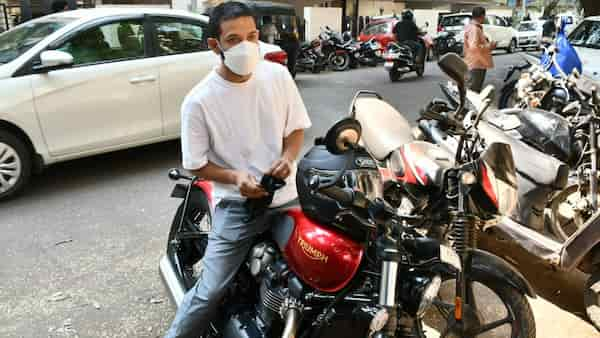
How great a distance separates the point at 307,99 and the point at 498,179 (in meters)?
8.16

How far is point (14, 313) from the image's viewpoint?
10.00 feet

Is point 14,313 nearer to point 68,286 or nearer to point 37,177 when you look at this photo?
point 68,286

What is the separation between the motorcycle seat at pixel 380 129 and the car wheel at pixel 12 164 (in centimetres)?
310

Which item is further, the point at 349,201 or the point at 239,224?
the point at 239,224

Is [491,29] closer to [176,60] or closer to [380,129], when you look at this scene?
[176,60]

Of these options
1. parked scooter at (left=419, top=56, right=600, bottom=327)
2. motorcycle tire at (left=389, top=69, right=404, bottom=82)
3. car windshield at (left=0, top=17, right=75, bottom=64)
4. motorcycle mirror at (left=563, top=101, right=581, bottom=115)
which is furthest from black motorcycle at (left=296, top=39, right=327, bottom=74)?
parked scooter at (left=419, top=56, right=600, bottom=327)

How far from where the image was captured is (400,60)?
12820 millimetres

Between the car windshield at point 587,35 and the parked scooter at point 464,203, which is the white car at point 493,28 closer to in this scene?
the car windshield at point 587,35

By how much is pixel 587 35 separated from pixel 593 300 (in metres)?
7.62

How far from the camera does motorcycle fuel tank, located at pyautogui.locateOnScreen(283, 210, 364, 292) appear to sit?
1.84m

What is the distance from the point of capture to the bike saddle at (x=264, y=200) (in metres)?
1.96

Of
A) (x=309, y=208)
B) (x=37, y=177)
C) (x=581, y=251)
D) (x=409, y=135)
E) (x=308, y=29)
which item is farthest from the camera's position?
(x=308, y=29)

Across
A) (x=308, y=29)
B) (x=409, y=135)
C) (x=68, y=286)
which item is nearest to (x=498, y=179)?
(x=409, y=135)

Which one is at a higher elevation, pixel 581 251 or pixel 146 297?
pixel 581 251
